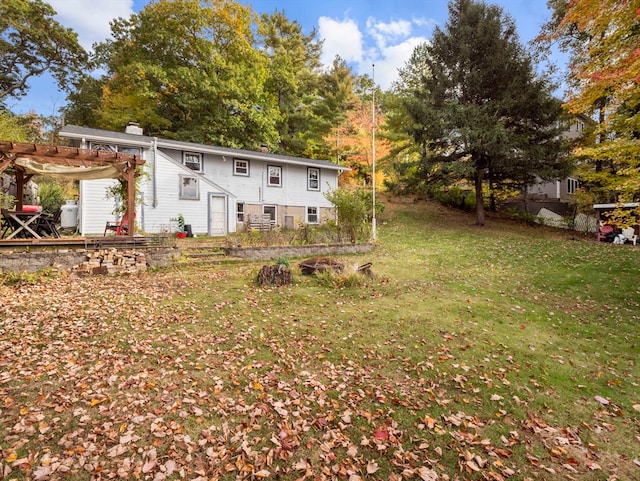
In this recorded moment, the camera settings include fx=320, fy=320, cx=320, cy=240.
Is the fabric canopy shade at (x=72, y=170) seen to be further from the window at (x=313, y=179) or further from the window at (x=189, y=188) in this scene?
the window at (x=313, y=179)

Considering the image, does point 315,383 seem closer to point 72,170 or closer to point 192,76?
point 72,170

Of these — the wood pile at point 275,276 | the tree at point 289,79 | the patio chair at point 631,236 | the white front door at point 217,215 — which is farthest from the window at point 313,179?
the patio chair at point 631,236

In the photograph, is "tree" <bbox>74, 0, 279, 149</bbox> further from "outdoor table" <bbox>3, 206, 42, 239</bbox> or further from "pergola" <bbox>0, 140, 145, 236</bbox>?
"outdoor table" <bbox>3, 206, 42, 239</bbox>

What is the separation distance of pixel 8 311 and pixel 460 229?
1995 cm

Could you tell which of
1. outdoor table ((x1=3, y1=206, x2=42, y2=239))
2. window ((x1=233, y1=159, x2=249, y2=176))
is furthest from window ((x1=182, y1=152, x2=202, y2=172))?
outdoor table ((x1=3, y1=206, x2=42, y2=239))

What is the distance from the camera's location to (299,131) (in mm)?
28875

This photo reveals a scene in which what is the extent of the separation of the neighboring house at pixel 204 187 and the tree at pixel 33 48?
15238mm

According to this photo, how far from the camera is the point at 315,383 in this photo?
3916 millimetres

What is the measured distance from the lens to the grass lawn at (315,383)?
276 cm

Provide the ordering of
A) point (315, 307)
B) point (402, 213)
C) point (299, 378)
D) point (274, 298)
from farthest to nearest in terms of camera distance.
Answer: point (402, 213)
point (274, 298)
point (315, 307)
point (299, 378)

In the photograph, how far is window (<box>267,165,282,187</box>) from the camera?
21234 mm

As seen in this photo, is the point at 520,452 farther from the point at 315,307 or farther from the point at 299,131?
the point at 299,131

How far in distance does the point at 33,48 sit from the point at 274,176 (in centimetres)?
2272

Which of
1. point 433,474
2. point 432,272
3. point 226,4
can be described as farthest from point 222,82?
point 433,474
